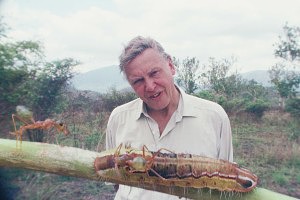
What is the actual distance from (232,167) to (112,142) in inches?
68.2

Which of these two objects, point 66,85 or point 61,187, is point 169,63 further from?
point 66,85

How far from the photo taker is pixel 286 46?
15.1 meters

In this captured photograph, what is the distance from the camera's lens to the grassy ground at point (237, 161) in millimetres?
6688

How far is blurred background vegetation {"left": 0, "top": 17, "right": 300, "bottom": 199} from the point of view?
6.73m

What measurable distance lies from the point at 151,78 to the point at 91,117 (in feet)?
20.1

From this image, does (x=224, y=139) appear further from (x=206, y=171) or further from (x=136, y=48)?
(x=206, y=171)

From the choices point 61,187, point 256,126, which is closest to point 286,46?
point 256,126

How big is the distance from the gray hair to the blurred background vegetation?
8.98ft

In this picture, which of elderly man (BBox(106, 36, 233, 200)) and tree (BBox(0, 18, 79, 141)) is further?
tree (BBox(0, 18, 79, 141))

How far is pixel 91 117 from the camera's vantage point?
8578mm

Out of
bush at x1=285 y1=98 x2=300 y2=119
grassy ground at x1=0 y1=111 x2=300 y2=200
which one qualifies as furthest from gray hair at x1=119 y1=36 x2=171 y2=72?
bush at x1=285 y1=98 x2=300 y2=119

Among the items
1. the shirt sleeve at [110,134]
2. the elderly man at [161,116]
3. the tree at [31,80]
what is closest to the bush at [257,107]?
the tree at [31,80]

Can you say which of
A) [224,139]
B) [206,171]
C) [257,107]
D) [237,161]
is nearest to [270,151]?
[237,161]

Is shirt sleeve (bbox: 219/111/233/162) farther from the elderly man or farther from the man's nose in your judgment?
the man's nose
